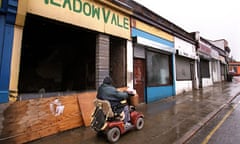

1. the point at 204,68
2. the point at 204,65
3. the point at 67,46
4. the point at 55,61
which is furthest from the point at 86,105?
the point at 204,65

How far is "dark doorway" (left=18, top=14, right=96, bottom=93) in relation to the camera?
804cm

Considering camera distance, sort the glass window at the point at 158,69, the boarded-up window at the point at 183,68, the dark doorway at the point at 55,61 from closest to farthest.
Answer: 1. the dark doorway at the point at 55,61
2. the glass window at the point at 158,69
3. the boarded-up window at the point at 183,68

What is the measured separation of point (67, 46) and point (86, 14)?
12.3 ft

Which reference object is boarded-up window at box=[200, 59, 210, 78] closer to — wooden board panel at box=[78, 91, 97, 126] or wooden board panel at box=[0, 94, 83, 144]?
wooden board panel at box=[78, 91, 97, 126]

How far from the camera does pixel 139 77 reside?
927 centimetres

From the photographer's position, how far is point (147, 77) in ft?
32.2

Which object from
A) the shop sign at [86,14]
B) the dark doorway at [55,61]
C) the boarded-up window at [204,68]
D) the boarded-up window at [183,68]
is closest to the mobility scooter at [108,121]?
the shop sign at [86,14]

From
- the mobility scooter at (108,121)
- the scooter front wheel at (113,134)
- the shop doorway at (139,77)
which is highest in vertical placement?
the shop doorway at (139,77)

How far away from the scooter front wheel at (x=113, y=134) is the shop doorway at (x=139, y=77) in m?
4.65

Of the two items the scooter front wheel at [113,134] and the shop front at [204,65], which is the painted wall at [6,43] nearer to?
the scooter front wheel at [113,134]

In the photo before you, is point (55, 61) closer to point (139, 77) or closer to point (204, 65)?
point (139, 77)

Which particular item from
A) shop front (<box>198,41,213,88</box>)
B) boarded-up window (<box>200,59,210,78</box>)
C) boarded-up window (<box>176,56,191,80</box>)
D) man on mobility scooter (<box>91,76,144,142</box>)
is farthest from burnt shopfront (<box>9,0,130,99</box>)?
boarded-up window (<box>200,59,210,78</box>)

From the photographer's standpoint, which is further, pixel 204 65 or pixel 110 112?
pixel 204 65

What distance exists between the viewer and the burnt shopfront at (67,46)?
5164 millimetres
